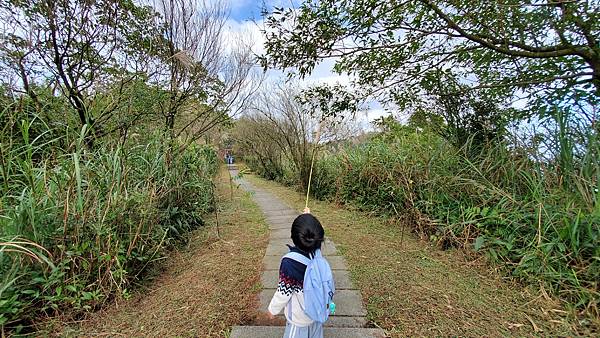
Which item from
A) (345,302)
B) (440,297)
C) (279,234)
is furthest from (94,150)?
(440,297)

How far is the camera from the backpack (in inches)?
51.8

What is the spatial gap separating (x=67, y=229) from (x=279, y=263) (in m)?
1.82

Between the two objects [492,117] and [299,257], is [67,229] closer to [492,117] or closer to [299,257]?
[299,257]

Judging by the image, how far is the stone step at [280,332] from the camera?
5.40 ft

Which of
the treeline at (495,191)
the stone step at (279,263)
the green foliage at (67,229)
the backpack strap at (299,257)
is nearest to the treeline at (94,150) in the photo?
the green foliage at (67,229)

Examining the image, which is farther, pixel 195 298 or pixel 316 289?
pixel 195 298

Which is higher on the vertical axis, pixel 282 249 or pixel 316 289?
pixel 316 289

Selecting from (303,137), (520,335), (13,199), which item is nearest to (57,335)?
(13,199)

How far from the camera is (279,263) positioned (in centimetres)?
275

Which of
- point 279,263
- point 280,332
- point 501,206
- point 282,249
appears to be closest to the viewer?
point 280,332

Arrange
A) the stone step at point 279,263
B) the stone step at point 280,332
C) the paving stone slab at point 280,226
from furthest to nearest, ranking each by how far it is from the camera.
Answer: the paving stone slab at point 280,226 < the stone step at point 279,263 < the stone step at point 280,332

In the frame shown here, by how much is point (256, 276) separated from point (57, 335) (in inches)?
54.4

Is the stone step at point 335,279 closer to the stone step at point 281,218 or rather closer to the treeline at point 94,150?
the treeline at point 94,150

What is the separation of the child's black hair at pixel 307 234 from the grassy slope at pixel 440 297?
87 centimetres
